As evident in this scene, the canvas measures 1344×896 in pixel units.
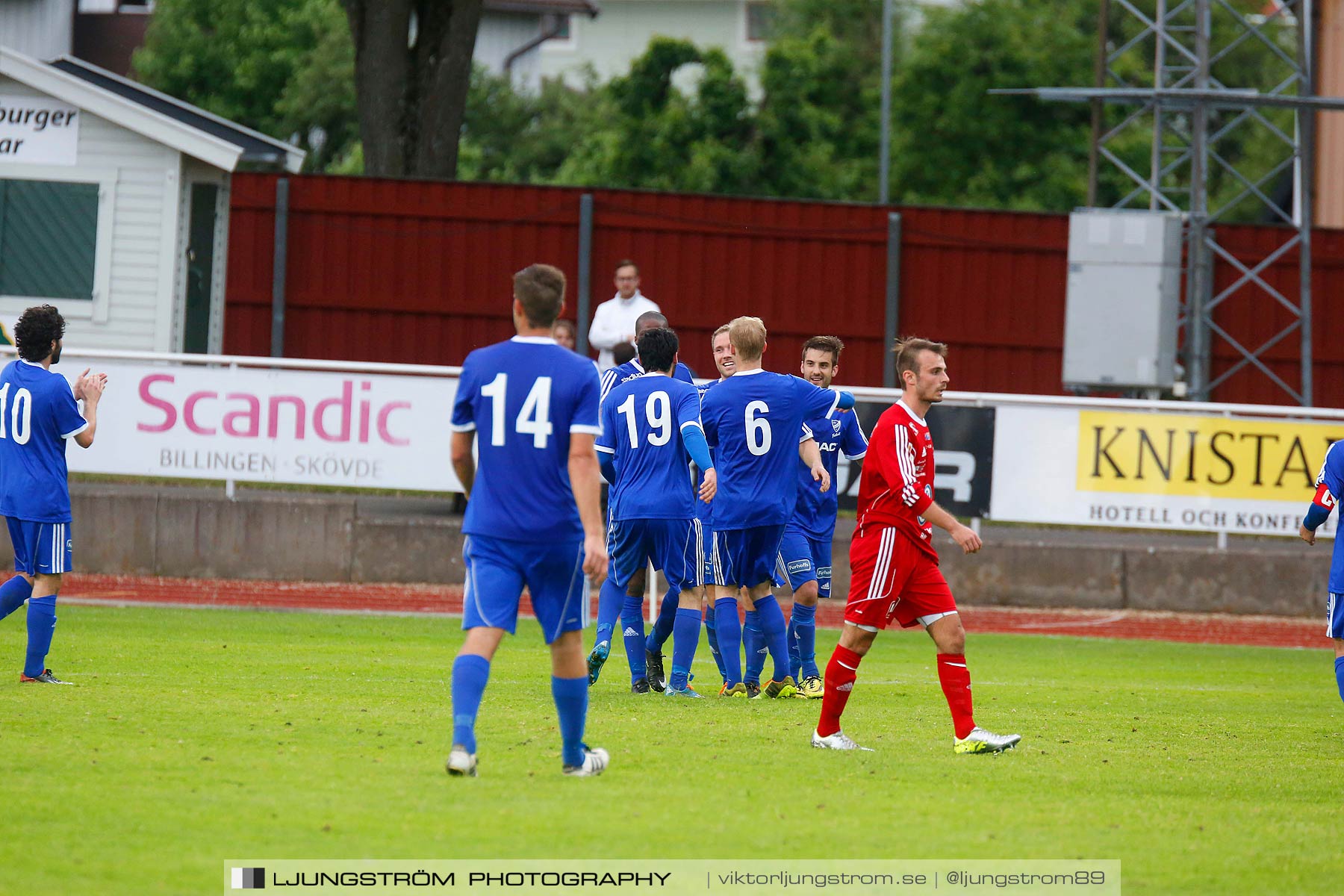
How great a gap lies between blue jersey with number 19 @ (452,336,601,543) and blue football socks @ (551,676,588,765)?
0.60 metres

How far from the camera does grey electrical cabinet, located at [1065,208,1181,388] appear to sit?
20203mm

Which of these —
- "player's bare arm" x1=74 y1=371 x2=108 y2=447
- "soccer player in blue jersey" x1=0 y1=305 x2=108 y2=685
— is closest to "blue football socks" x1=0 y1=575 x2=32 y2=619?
"soccer player in blue jersey" x1=0 y1=305 x2=108 y2=685

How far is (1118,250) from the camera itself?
20.3 m

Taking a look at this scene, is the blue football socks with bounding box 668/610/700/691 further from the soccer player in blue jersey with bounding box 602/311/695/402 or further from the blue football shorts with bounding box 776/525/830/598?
the soccer player in blue jersey with bounding box 602/311/695/402

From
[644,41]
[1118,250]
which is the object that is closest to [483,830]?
[1118,250]

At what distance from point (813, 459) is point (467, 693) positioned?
12.5 ft

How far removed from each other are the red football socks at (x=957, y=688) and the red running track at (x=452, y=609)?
22.7 ft

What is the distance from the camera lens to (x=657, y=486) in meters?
9.58

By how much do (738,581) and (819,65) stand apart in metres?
35.2

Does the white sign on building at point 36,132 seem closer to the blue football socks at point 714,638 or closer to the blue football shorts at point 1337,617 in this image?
the blue football socks at point 714,638

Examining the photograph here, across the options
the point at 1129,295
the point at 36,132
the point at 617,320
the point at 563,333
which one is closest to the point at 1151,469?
the point at 1129,295

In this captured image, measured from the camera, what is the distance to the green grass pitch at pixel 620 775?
565 centimetres

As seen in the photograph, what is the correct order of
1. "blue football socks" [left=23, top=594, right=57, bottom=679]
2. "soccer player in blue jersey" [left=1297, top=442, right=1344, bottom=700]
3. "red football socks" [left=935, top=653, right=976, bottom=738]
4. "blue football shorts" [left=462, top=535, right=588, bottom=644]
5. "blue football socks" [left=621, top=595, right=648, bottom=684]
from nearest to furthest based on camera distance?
"blue football shorts" [left=462, top=535, right=588, bottom=644] → "red football socks" [left=935, top=653, right=976, bottom=738] → "soccer player in blue jersey" [left=1297, top=442, right=1344, bottom=700] → "blue football socks" [left=23, top=594, right=57, bottom=679] → "blue football socks" [left=621, top=595, right=648, bottom=684]

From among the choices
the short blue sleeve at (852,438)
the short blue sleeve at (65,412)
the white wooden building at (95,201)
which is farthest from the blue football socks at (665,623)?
the white wooden building at (95,201)
